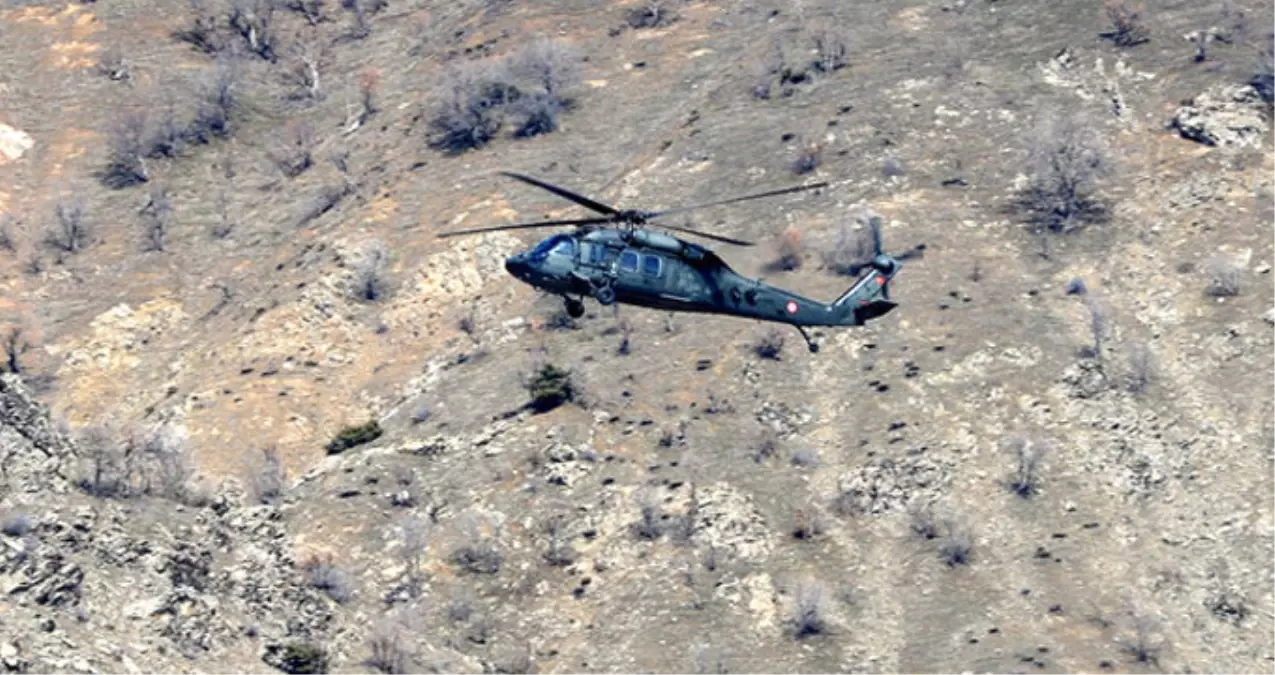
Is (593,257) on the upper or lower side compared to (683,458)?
upper

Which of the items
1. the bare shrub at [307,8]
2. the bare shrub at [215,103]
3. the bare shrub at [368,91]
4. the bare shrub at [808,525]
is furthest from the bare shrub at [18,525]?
the bare shrub at [307,8]

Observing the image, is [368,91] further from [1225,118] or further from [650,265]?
[650,265]

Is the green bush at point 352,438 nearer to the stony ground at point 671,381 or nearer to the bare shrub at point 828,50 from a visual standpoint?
the stony ground at point 671,381

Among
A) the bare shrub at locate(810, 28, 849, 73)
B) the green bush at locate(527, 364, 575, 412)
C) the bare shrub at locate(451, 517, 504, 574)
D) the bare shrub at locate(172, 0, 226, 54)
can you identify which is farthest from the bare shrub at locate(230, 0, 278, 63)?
the bare shrub at locate(451, 517, 504, 574)

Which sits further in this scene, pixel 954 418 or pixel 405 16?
pixel 405 16

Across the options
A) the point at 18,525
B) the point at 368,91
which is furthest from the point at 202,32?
the point at 18,525

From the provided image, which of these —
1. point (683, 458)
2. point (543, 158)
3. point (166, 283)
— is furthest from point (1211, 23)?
point (166, 283)

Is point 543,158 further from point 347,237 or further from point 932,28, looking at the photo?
point 932,28

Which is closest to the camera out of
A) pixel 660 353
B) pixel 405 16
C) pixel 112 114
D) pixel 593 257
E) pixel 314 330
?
pixel 593 257
